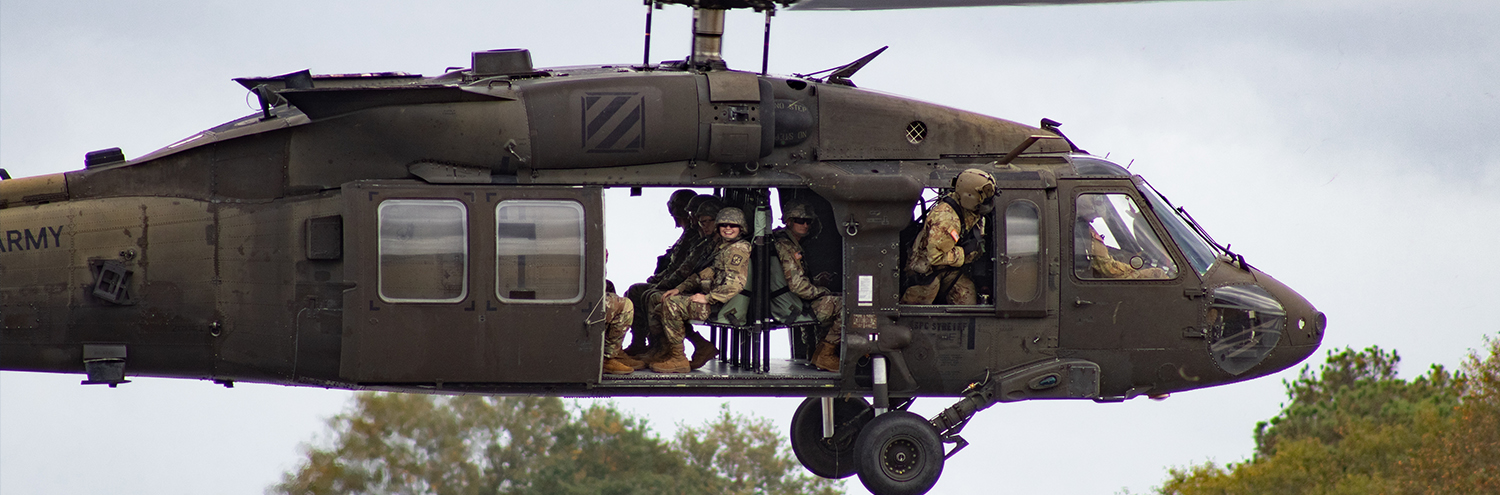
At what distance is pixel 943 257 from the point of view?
10867 millimetres

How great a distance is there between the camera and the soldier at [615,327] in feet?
35.2

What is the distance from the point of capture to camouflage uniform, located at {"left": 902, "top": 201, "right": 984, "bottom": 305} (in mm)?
10844

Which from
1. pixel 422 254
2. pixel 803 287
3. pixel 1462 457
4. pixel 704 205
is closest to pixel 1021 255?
pixel 803 287

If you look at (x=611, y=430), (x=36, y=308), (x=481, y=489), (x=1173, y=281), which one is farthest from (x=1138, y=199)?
(x=611, y=430)

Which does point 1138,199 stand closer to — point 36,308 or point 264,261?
point 264,261

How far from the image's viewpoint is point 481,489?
1118 inches

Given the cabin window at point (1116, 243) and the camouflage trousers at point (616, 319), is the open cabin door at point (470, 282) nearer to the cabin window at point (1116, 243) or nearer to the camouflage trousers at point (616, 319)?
the camouflage trousers at point (616, 319)

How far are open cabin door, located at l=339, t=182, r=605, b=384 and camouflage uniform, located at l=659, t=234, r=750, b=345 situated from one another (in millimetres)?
716

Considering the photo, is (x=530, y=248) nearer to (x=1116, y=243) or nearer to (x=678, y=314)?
(x=678, y=314)

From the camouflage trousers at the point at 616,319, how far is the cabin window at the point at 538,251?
0.39 meters

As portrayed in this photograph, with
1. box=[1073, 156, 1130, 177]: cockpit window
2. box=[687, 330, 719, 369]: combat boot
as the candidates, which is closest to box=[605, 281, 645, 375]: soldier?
box=[687, 330, 719, 369]: combat boot

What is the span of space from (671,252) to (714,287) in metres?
0.91

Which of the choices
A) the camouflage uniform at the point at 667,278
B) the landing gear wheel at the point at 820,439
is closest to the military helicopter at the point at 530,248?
the camouflage uniform at the point at 667,278

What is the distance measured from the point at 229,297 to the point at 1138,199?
19.2ft
